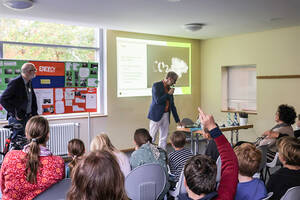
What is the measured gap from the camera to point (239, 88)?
7.11 meters

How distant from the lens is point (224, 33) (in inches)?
261

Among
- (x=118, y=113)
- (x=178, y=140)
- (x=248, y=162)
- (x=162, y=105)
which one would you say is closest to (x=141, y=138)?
(x=178, y=140)

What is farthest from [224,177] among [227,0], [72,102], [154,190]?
[72,102]

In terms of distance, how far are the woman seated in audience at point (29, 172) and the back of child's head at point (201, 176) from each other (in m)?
0.90

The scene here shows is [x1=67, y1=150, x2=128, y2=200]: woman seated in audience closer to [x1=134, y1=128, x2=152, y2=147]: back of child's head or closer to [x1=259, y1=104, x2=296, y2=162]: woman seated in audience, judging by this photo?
[x1=134, y1=128, x2=152, y2=147]: back of child's head

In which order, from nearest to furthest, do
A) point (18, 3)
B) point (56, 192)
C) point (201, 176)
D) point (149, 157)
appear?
point (201, 176)
point (56, 192)
point (149, 157)
point (18, 3)

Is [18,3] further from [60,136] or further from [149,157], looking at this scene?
[149,157]

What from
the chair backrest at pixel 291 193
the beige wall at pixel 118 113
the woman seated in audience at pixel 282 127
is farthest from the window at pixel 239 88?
the chair backrest at pixel 291 193

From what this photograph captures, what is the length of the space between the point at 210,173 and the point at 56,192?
923 mm

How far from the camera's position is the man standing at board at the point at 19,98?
3857mm

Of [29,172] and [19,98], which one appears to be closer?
[29,172]

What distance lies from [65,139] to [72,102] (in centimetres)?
72

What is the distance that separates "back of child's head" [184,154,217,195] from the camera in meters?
1.48

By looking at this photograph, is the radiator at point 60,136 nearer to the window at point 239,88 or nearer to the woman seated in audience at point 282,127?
the woman seated in audience at point 282,127
